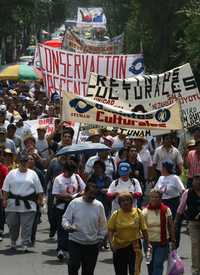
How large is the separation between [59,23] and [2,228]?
9130cm

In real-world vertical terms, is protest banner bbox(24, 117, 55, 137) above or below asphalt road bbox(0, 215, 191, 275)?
above

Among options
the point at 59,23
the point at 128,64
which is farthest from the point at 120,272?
the point at 59,23

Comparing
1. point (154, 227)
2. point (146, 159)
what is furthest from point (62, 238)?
point (146, 159)

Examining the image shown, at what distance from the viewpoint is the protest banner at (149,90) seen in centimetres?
2002

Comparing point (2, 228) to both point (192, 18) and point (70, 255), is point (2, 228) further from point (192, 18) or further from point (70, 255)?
point (192, 18)

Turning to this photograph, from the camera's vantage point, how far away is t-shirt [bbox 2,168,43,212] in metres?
15.1

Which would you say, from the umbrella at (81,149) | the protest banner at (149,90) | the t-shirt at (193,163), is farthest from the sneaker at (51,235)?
the protest banner at (149,90)

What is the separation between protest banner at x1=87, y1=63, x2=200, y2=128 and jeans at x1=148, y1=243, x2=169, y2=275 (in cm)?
756

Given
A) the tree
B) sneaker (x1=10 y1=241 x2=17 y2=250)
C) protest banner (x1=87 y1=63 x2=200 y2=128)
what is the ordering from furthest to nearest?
the tree < protest banner (x1=87 y1=63 x2=200 y2=128) < sneaker (x1=10 y1=241 x2=17 y2=250)

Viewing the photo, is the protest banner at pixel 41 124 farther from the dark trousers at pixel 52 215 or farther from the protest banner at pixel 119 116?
the dark trousers at pixel 52 215

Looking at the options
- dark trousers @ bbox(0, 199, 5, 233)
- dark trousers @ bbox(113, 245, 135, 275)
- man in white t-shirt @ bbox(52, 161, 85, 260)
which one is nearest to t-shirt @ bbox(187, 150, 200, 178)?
man in white t-shirt @ bbox(52, 161, 85, 260)

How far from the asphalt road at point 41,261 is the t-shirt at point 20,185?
61 cm

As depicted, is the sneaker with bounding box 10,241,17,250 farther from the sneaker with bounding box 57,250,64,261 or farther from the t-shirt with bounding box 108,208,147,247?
the t-shirt with bounding box 108,208,147,247

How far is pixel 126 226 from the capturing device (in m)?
12.0
